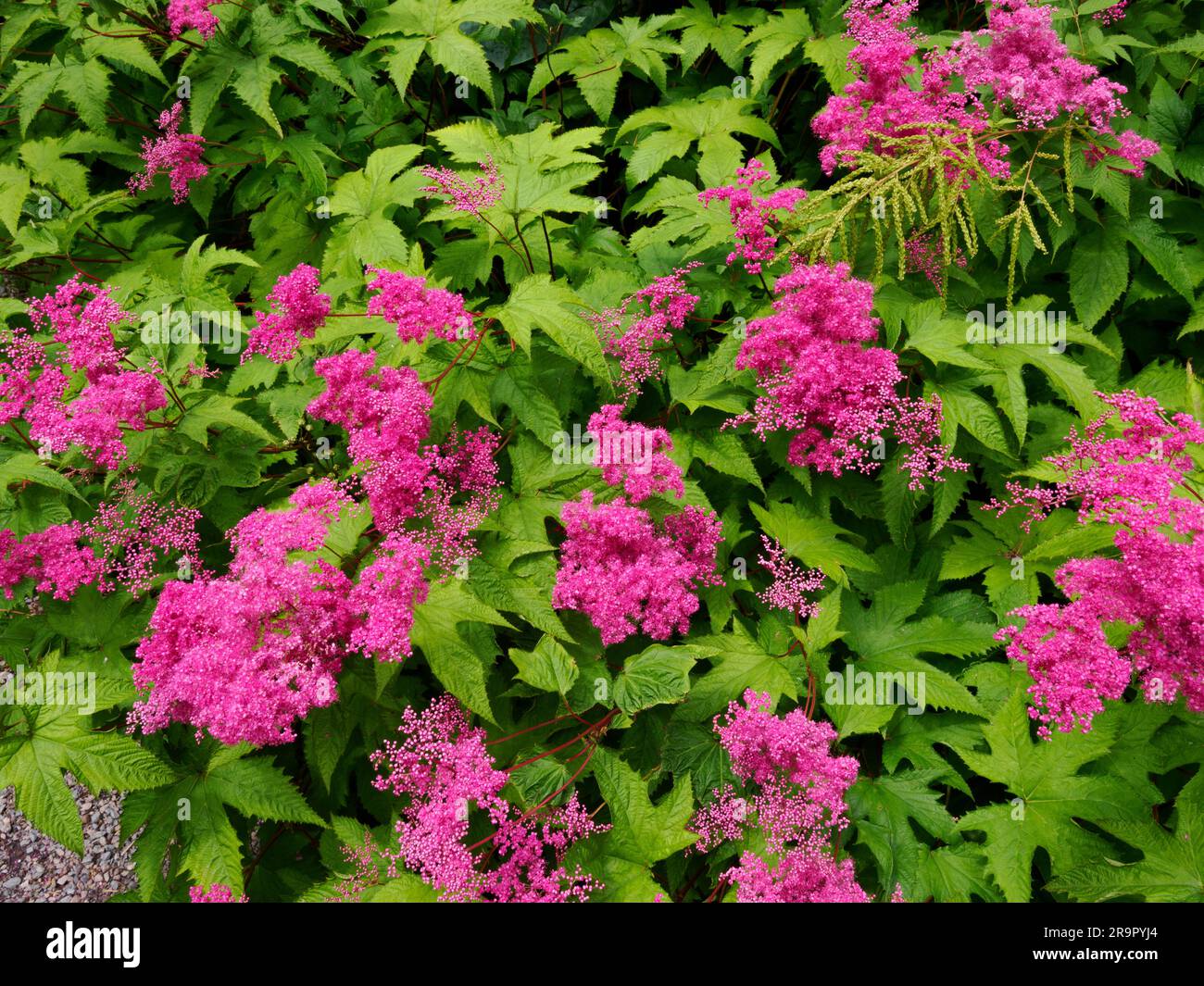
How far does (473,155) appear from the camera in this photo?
A: 3953 millimetres

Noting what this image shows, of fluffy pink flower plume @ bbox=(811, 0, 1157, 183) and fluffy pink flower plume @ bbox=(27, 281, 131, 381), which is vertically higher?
fluffy pink flower plume @ bbox=(811, 0, 1157, 183)

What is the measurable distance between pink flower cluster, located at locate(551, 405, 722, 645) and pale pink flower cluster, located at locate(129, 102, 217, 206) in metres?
3.11

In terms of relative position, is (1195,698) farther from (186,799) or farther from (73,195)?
(73,195)

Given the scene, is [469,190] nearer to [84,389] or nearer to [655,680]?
[84,389]

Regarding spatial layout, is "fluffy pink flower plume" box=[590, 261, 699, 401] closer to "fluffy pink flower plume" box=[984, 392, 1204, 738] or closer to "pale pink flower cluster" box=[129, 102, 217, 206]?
"fluffy pink flower plume" box=[984, 392, 1204, 738]

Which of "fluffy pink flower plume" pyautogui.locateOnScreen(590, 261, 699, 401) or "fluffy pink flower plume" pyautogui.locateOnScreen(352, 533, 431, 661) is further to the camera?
"fluffy pink flower plume" pyautogui.locateOnScreen(590, 261, 699, 401)

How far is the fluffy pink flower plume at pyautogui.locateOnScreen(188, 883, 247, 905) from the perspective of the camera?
289cm

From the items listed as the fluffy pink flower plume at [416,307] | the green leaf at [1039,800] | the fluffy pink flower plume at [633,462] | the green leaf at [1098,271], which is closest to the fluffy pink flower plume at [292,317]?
the fluffy pink flower plume at [416,307]

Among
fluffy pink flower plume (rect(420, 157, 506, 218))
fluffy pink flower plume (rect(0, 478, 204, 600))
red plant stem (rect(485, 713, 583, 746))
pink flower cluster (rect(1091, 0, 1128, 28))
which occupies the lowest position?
red plant stem (rect(485, 713, 583, 746))

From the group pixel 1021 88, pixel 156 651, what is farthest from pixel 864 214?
pixel 156 651

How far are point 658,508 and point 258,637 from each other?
61.8 inches

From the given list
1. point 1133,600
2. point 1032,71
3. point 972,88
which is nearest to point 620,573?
point 1133,600

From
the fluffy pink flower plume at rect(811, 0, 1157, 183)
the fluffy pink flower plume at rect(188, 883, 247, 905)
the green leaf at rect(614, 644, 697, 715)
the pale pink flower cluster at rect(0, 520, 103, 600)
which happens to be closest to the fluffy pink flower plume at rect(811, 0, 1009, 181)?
the fluffy pink flower plume at rect(811, 0, 1157, 183)

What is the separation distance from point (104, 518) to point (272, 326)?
1045 mm
